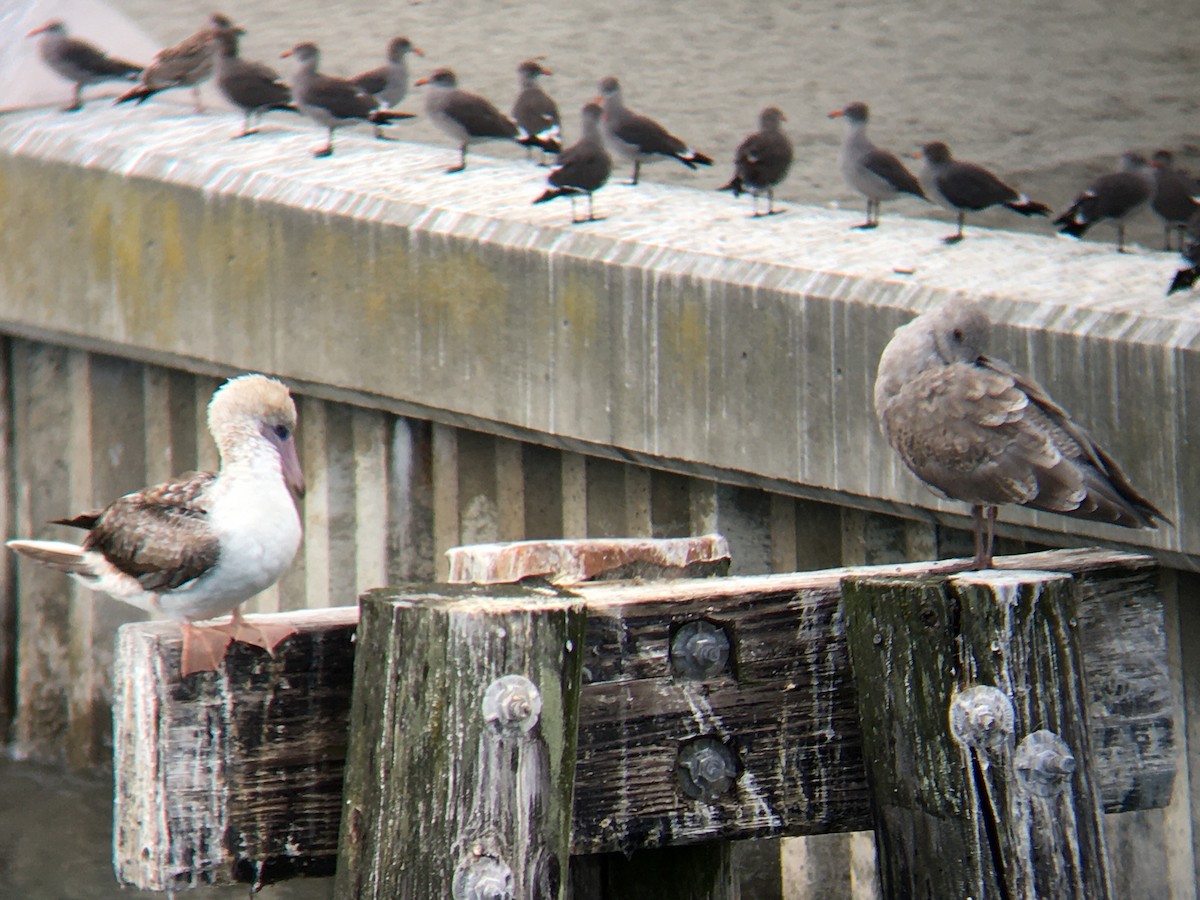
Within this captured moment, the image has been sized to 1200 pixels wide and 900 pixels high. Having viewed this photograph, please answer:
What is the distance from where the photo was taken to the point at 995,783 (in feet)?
9.43

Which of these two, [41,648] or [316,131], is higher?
[316,131]

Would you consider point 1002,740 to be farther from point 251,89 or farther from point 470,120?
point 251,89

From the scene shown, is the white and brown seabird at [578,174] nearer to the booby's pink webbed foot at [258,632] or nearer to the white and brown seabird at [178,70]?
the white and brown seabird at [178,70]

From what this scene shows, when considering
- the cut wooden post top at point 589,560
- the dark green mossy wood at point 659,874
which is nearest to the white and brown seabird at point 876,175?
the cut wooden post top at point 589,560

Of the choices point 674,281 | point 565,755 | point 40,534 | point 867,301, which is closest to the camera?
point 565,755

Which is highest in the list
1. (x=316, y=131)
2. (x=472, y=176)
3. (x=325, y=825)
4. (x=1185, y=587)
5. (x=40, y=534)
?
(x=316, y=131)

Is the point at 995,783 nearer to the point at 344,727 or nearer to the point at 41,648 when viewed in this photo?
the point at 344,727

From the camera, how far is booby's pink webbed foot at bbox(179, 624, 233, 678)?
2916 mm

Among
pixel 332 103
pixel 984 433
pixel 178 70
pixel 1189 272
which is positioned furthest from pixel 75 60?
pixel 984 433

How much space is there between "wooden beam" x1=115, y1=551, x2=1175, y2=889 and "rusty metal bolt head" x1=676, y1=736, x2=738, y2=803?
12 millimetres

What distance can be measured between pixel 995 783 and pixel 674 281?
10.1 ft

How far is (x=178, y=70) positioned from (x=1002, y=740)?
6520 mm

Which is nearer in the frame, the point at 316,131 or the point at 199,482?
the point at 199,482

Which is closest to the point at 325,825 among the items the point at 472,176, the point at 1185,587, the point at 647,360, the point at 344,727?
the point at 344,727
